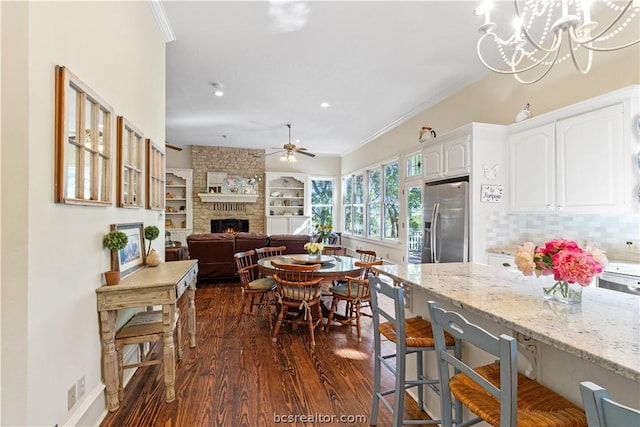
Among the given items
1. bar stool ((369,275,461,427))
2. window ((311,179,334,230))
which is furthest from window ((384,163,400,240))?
bar stool ((369,275,461,427))

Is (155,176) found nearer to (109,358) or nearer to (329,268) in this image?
(109,358)

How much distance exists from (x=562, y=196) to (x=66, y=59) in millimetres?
3975

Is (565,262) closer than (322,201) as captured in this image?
Yes

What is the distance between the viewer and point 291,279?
3.35 m

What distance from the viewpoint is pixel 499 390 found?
41.6 inches

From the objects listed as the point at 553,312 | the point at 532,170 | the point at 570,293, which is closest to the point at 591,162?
the point at 532,170

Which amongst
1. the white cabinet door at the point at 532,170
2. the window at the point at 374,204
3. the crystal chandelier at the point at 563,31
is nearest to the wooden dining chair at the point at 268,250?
the window at the point at 374,204

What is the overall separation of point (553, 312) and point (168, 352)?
232 cm

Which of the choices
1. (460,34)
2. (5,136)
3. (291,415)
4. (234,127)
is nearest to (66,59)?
(5,136)

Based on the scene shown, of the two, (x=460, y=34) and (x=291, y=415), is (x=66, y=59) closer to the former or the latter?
(x=291, y=415)

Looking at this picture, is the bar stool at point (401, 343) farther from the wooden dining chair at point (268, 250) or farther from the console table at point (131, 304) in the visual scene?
the wooden dining chair at point (268, 250)

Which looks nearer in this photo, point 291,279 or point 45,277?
point 45,277

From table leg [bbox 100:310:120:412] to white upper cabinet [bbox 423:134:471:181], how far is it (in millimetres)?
3801

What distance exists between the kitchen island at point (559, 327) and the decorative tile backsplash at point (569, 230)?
1654mm
